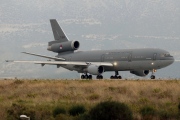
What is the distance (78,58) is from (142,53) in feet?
45.0

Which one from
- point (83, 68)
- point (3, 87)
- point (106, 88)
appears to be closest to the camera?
point (106, 88)

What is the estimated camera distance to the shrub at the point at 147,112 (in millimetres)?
24322

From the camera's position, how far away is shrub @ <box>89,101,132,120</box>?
72.7 feet

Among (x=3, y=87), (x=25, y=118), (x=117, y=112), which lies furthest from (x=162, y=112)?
(x=3, y=87)

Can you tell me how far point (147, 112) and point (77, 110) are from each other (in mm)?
3854

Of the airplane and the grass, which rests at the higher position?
the airplane

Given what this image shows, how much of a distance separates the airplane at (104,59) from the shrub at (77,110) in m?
34.5

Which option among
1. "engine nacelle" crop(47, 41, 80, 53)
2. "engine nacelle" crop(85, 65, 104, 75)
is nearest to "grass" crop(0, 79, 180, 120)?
"engine nacelle" crop(85, 65, 104, 75)

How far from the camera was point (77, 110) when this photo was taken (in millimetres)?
26500

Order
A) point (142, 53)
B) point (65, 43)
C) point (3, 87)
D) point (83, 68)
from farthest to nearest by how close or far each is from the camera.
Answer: point (65, 43) < point (83, 68) < point (142, 53) < point (3, 87)

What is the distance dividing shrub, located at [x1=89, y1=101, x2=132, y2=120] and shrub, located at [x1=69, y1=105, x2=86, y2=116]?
3.67 m

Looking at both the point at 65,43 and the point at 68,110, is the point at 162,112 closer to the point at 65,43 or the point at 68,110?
the point at 68,110

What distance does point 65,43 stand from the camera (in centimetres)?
7475

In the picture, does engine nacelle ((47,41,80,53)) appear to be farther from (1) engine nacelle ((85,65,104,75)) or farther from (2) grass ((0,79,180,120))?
(2) grass ((0,79,180,120))
